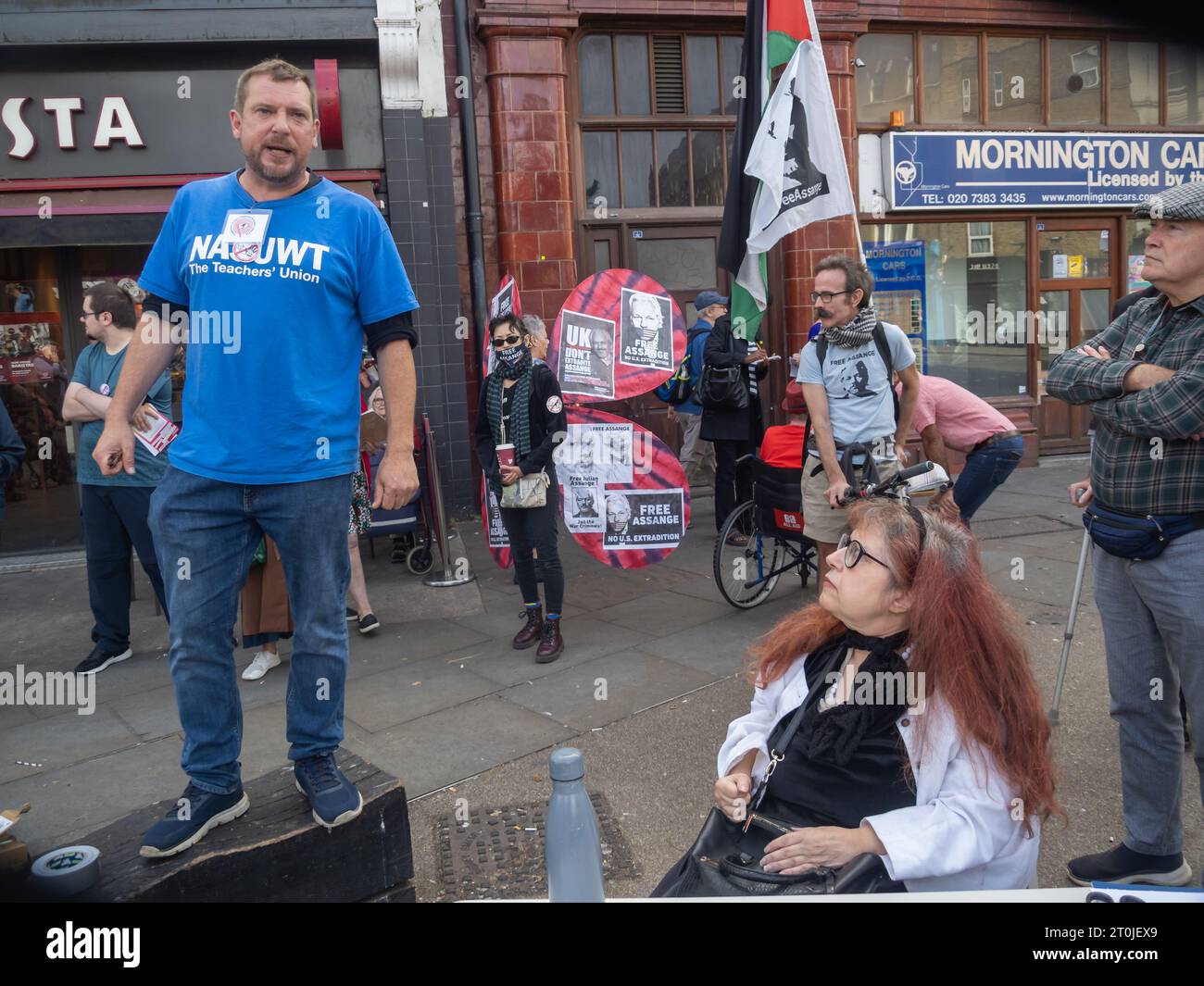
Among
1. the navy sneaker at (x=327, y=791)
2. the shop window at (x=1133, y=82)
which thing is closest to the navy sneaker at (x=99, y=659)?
the navy sneaker at (x=327, y=791)

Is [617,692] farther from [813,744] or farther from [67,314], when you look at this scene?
[67,314]

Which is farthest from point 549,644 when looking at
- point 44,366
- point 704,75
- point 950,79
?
point 950,79

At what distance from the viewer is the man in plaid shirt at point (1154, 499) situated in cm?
279

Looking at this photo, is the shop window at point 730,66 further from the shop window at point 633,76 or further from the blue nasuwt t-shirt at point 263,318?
the blue nasuwt t-shirt at point 263,318

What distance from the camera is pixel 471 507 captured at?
990 cm

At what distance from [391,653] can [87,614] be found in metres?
2.65

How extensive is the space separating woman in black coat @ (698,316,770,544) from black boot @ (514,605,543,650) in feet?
8.20

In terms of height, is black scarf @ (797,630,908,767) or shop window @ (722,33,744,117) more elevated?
shop window @ (722,33,744,117)

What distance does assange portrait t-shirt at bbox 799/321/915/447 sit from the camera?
197 inches

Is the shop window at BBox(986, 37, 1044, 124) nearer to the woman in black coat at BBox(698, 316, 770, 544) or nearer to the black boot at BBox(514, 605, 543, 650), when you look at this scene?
the woman in black coat at BBox(698, 316, 770, 544)
